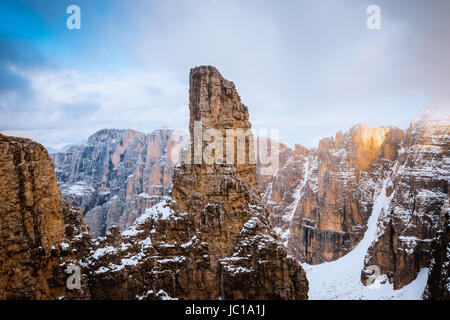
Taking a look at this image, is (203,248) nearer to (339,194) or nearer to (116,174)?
(339,194)

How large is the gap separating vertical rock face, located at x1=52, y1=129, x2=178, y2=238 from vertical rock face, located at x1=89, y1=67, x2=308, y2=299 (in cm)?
8340

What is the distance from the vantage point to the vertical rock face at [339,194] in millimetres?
90250

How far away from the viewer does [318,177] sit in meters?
99.3

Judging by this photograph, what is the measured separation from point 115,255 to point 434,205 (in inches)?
2392

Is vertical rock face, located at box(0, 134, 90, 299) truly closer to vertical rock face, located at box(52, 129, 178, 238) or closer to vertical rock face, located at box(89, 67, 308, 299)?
vertical rock face, located at box(89, 67, 308, 299)

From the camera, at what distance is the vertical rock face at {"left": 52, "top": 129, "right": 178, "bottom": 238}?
120338 millimetres

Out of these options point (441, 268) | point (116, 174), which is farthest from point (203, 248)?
point (116, 174)

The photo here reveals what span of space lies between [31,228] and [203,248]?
55.1 feet

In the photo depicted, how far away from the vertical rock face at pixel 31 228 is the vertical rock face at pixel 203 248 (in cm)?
615

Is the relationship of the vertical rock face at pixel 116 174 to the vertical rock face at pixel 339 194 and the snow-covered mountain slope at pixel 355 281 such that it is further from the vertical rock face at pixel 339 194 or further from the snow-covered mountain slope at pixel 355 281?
the snow-covered mountain slope at pixel 355 281

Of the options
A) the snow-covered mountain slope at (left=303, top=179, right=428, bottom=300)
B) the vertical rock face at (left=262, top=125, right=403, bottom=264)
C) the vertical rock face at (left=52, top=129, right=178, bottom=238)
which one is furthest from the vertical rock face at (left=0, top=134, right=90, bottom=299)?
the vertical rock face at (left=52, top=129, right=178, bottom=238)

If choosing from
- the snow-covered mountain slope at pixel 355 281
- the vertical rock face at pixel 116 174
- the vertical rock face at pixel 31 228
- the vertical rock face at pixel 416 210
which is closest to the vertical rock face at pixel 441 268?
the snow-covered mountain slope at pixel 355 281
